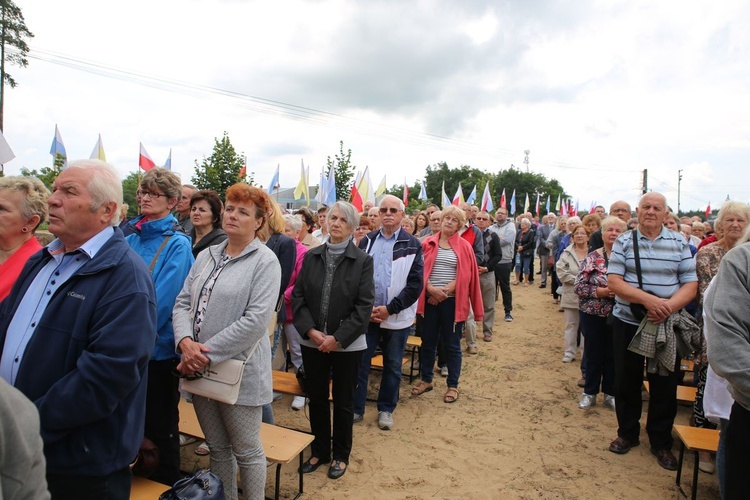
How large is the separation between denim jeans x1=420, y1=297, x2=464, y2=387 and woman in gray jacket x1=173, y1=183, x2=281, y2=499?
8.84 ft

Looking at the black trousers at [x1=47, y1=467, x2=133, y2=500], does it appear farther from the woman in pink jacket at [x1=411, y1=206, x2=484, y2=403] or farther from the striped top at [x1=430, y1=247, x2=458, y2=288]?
the striped top at [x1=430, y1=247, x2=458, y2=288]

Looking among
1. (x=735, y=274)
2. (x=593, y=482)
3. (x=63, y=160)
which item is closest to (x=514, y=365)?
(x=593, y=482)

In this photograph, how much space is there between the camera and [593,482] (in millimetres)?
3664

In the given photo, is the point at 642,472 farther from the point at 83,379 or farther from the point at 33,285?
the point at 33,285

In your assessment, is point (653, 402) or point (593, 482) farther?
point (653, 402)

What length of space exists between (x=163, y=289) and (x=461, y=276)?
3322mm

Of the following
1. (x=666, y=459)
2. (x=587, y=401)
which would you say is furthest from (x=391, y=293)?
(x=666, y=459)

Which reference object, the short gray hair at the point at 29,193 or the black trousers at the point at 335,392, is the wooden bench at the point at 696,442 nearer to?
the black trousers at the point at 335,392

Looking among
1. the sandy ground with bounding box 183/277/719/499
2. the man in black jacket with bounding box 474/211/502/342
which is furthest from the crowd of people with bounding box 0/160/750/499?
the man in black jacket with bounding box 474/211/502/342

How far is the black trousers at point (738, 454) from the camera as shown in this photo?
6.42 ft

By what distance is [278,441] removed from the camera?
326 centimetres

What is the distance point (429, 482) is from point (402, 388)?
6.70 ft

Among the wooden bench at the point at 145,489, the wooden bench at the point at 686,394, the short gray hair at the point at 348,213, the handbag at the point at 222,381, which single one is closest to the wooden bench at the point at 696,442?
the wooden bench at the point at 686,394

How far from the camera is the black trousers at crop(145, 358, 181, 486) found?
2.88 m
